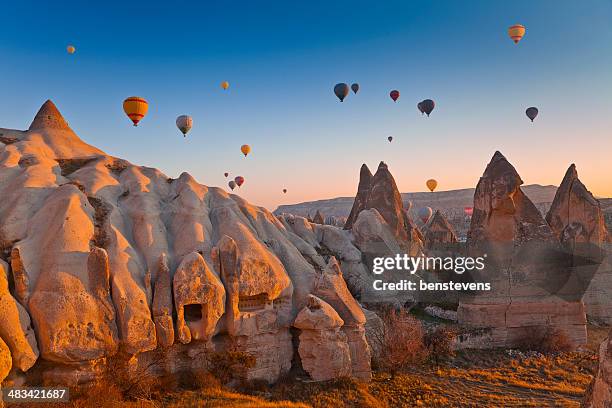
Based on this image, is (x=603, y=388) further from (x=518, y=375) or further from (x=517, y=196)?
(x=517, y=196)

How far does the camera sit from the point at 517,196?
27375 mm

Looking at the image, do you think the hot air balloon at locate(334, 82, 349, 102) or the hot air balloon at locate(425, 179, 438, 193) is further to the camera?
the hot air balloon at locate(425, 179, 438, 193)

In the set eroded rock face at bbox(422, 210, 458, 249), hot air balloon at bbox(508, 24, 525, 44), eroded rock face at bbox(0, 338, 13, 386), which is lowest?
eroded rock face at bbox(0, 338, 13, 386)

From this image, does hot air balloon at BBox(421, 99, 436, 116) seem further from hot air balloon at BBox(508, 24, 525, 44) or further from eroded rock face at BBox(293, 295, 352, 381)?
eroded rock face at BBox(293, 295, 352, 381)

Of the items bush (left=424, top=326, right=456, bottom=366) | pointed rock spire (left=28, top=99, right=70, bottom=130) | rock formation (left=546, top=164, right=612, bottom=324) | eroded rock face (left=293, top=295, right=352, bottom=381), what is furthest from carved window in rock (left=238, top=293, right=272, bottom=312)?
rock formation (left=546, top=164, right=612, bottom=324)

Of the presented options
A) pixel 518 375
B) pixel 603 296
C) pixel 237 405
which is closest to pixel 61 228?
pixel 237 405

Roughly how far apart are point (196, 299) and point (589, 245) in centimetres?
2858

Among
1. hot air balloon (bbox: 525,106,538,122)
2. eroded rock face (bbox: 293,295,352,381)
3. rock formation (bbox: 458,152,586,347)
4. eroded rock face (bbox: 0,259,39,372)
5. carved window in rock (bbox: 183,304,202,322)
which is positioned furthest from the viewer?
hot air balloon (bbox: 525,106,538,122)

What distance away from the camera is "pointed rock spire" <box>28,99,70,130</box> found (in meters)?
24.2

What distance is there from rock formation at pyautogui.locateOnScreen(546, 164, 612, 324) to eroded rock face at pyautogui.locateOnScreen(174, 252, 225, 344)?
24.7 meters

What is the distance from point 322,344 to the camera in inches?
690

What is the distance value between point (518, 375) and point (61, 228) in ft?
68.1

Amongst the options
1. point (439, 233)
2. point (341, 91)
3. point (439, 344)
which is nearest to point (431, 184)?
point (439, 233)

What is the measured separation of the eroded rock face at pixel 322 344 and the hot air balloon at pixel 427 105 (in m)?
27.1
